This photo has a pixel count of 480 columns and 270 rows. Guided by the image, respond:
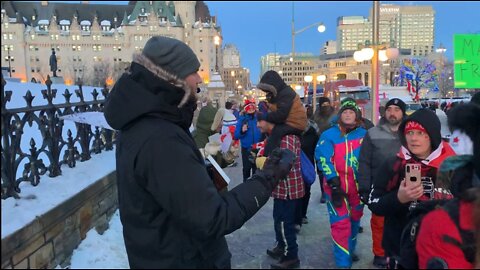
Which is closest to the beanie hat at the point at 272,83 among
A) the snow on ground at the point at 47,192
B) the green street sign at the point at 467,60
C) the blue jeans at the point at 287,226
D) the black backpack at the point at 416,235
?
the blue jeans at the point at 287,226

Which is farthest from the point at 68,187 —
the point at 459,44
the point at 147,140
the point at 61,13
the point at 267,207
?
the point at 61,13

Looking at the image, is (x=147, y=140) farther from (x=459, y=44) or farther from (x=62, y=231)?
(x=459, y=44)

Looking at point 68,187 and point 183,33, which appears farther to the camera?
point 183,33

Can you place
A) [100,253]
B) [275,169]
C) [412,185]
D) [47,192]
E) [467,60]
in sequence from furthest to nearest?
[467,60], [100,253], [47,192], [412,185], [275,169]

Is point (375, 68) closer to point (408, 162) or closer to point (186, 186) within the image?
point (408, 162)

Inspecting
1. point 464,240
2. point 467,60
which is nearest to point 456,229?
point 464,240

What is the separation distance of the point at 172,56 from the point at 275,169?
2.66 feet

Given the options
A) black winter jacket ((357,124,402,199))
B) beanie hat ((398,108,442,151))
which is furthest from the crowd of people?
black winter jacket ((357,124,402,199))

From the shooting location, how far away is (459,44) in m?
6.39

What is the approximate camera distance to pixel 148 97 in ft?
6.28

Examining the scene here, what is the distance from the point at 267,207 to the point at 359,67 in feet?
360

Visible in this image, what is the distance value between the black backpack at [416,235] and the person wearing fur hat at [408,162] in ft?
2.69

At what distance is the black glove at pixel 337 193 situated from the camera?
4645mm

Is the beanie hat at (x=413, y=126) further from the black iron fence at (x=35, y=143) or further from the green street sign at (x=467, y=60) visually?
the green street sign at (x=467, y=60)
